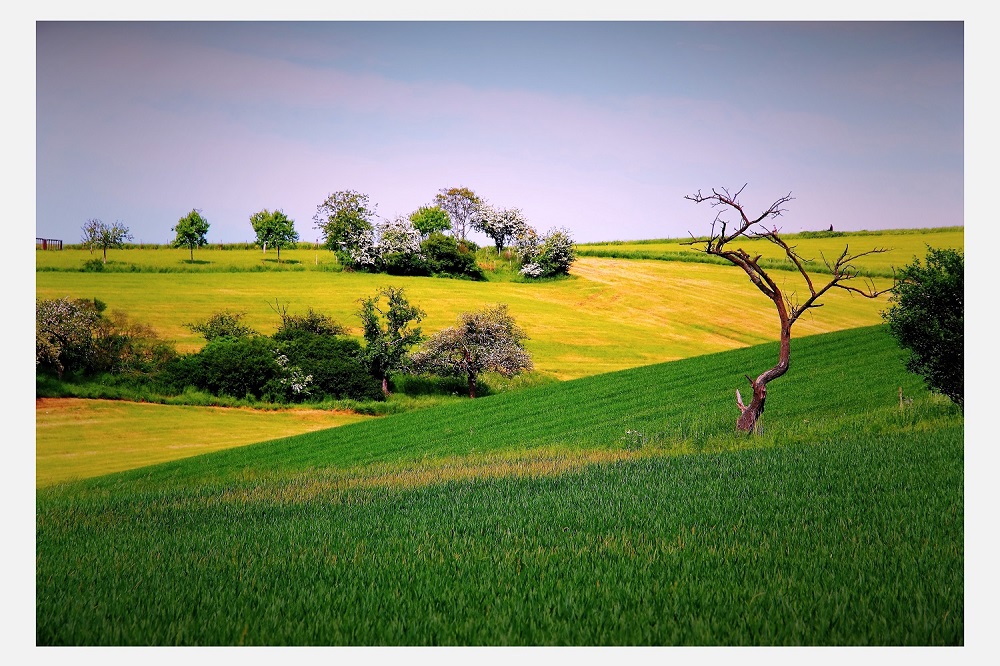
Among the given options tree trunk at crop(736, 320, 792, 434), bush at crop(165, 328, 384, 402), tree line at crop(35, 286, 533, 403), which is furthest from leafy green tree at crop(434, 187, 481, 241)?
tree trunk at crop(736, 320, 792, 434)

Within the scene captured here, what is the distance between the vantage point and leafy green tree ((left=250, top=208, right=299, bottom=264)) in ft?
37.8

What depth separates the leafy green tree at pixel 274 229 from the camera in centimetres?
1153

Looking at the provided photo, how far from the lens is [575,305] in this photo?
17.2m

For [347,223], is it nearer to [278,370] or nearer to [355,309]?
[355,309]

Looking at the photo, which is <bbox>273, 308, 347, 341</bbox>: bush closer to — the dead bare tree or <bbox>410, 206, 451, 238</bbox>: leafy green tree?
<bbox>410, 206, 451, 238</bbox>: leafy green tree

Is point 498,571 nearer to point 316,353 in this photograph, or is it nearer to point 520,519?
point 520,519

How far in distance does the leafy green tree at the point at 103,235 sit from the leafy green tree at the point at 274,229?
5.67 ft

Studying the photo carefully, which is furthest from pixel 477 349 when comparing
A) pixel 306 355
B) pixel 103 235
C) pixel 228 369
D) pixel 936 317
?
pixel 936 317

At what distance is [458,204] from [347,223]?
2.47m

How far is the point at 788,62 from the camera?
Result: 743 centimetres

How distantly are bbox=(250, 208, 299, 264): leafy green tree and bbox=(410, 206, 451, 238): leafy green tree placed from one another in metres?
1.91

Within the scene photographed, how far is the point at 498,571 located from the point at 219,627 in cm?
155
